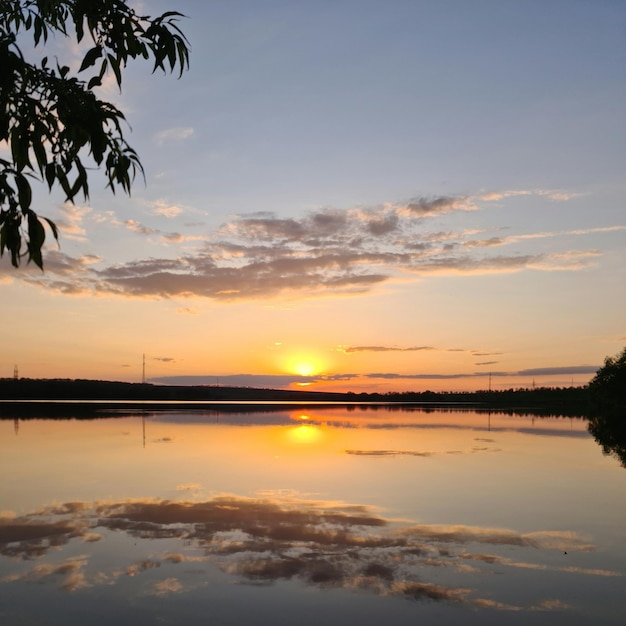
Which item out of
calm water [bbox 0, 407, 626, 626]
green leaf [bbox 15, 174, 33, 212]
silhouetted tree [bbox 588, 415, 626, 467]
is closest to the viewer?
green leaf [bbox 15, 174, 33, 212]

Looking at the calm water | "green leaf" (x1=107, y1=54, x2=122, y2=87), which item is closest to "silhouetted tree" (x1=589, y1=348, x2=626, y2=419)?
the calm water

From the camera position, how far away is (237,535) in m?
15.1

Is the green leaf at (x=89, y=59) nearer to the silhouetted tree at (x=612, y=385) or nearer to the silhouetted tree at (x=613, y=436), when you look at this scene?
the silhouetted tree at (x=613, y=436)

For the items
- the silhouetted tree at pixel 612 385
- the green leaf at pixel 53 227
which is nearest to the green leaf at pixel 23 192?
the green leaf at pixel 53 227

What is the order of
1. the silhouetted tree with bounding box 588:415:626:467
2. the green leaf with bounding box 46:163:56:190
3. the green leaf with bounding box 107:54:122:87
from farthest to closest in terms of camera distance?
the silhouetted tree with bounding box 588:415:626:467, the green leaf with bounding box 107:54:122:87, the green leaf with bounding box 46:163:56:190

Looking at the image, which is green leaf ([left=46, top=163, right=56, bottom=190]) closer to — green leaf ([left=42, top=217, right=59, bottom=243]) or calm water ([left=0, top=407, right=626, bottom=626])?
green leaf ([left=42, top=217, right=59, bottom=243])

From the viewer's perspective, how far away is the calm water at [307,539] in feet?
34.9

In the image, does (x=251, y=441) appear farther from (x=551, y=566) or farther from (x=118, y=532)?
(x=551, y=566)

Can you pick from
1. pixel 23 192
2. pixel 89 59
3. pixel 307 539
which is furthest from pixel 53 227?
pixel 307 539

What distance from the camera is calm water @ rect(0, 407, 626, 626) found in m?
10.6

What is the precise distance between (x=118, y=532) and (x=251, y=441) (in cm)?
2282

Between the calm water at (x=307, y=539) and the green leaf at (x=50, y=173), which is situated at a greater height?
the green leaf at (x=50, y=173)

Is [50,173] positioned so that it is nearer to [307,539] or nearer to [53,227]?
[53,227]

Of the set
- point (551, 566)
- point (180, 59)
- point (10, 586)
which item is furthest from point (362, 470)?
point (180, 59)
